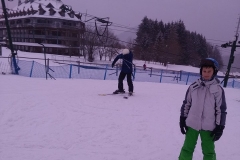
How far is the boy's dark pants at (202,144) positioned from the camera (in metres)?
2.75

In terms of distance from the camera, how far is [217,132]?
2.67 m

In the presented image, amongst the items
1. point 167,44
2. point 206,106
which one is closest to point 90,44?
point 167,44

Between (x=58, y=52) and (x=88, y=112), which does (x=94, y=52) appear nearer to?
(x=58, y=52)

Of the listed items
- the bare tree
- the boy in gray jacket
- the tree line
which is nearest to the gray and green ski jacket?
the boy in gray jacket

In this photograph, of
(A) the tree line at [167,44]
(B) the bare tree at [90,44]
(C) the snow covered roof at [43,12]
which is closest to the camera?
(B) the bare tree at [90,44]

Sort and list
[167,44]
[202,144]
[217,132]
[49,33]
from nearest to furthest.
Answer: [217,132] → [202,144] → [49,33] → [167,44]

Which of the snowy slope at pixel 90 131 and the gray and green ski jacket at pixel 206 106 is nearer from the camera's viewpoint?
the gray and green ski jacket at pixel 206 106

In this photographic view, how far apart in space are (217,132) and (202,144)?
0.31m

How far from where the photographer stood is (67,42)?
5434cm

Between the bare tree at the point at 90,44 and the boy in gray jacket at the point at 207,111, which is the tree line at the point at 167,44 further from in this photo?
the boy in gray jacket at the point at 207,111

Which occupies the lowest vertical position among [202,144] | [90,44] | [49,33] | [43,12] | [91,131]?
[91,131]

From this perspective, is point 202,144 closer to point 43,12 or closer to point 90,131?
point 90,131

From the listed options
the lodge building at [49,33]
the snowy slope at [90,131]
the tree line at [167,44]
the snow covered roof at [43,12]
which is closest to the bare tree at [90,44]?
the lodge building at [49,33]

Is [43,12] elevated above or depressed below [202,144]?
above
